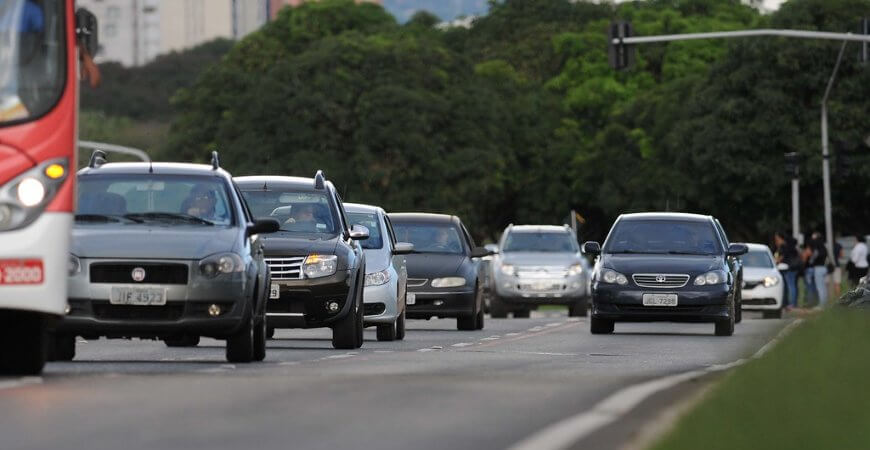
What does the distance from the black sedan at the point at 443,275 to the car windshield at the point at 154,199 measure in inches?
530

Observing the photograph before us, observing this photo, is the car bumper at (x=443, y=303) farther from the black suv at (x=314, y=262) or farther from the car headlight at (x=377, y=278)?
the black suv at (x=314, y=262)

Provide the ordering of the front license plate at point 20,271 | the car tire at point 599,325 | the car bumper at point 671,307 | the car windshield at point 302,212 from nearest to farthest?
the front license plate at point 20,271 → the car windshield at point 302,212 → the car bumper at point 671,307 → the car tire at point 599,325

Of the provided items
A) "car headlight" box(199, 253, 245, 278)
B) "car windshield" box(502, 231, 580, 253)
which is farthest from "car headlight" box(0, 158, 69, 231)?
"car windshield" box(502, 231, 580, 253)

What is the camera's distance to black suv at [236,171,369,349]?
2328cm

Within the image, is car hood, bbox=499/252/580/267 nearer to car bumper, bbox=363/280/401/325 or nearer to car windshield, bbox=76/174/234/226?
car bumper, bbox=363/280/401/325

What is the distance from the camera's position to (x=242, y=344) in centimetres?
1886

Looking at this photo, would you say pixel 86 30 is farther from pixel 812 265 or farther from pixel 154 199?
pixel 812 265

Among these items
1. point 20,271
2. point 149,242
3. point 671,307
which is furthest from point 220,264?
point 671,307

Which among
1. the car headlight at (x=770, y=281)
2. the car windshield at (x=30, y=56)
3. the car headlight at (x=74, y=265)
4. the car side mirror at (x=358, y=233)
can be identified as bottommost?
the car headlight at (x=770, y=281)

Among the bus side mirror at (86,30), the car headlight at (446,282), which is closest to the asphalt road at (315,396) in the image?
the bus side mirror at (86,30)

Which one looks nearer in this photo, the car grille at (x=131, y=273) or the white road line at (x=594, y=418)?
the white road line at (x=594, y=418)

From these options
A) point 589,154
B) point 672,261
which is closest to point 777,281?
point 672,261

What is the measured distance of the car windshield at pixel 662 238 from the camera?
31.4 meters

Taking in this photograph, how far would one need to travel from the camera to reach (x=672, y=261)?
30.5 metres
